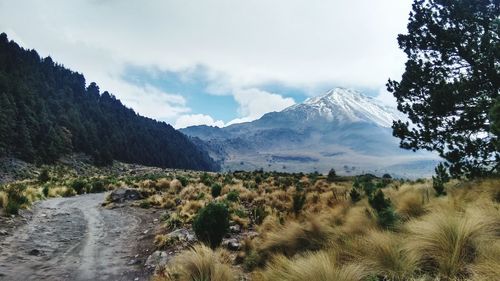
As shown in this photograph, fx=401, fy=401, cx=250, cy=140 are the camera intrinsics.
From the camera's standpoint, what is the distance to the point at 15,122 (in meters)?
87.6

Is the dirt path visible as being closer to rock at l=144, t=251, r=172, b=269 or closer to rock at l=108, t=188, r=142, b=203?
rock at l=144, t=251, r=172, b=269

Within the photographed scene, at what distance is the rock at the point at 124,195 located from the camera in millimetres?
26100

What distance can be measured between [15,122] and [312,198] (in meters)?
87.2

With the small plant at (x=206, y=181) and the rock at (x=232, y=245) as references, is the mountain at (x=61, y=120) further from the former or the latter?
the rock at (x=232, y=245)

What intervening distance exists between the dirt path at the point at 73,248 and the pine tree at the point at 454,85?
1324cm

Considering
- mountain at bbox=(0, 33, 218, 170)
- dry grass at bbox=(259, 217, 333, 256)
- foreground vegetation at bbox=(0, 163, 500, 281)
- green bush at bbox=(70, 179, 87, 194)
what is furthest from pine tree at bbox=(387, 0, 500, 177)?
mountain at bbox=(0, 33, 218, 170)

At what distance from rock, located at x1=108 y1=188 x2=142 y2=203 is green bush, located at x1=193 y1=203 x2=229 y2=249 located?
15253 mm

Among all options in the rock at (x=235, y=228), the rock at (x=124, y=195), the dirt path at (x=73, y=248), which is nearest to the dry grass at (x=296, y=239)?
the dirt path at (x=73, y=248)

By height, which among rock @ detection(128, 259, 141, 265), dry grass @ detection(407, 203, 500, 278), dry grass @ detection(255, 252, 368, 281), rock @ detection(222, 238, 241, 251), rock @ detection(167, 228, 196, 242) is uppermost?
dry grass @ detection(407, 203, 500, 278)

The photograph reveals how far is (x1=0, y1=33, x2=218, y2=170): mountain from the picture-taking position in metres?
86.9

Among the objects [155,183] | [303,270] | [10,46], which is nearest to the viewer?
[303,270]

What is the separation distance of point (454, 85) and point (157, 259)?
13.7m

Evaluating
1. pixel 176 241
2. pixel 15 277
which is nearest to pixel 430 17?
pixel 176 241

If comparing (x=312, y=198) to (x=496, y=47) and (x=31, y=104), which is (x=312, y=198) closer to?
(x=496, y=47)
